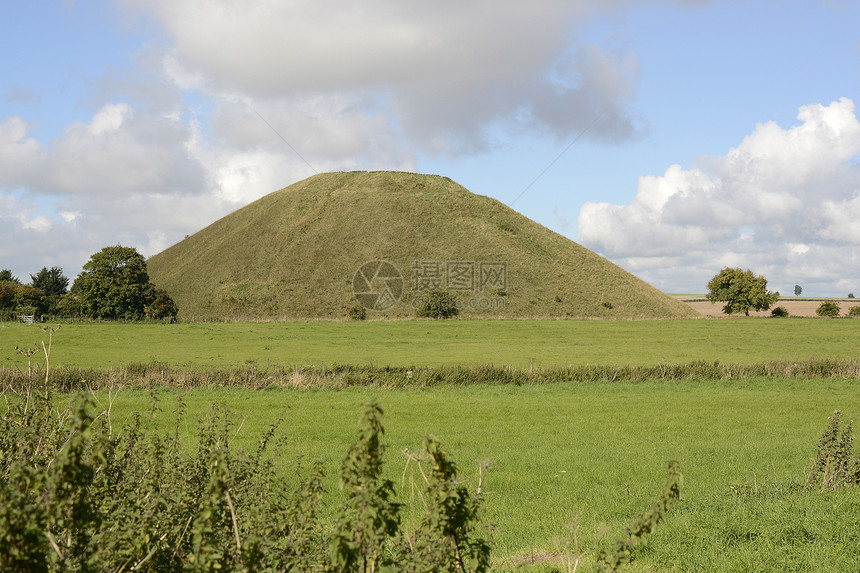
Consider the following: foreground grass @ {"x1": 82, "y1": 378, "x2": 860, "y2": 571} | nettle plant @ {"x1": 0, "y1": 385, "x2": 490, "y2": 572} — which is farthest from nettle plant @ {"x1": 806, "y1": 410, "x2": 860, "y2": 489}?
nettle plant @ {"x1": 0, "y1": 385, "x2": 490, "y2": 572}

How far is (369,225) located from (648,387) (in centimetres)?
9122

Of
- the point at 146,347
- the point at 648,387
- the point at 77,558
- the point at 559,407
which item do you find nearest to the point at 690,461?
the point at 559,407

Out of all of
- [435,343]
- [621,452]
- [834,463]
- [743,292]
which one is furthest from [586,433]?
[743,292]

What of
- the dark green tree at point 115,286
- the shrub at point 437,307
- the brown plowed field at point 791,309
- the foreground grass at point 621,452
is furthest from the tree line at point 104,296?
the brown plowed field at point 791,309

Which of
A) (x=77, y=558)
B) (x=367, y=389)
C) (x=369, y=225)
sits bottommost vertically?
(x=367, y=389)

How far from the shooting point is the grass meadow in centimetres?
849

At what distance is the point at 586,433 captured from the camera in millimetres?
20078

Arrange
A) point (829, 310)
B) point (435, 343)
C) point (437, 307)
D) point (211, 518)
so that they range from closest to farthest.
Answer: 1. point (211, 518)
2. point (435, 343)
3. point (437, 307)
4. point (829, 310)

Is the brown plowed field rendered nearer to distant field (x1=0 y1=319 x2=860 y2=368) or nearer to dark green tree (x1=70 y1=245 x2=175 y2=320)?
distant field (x1=0 y1=319 x2=860 y2=368)

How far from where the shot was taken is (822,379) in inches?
1353

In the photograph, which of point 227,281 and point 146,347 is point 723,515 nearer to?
point 146,347

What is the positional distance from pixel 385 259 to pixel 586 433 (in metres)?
88.2

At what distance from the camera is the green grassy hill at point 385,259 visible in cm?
9644

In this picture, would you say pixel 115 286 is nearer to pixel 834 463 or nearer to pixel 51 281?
pixel 51 281
